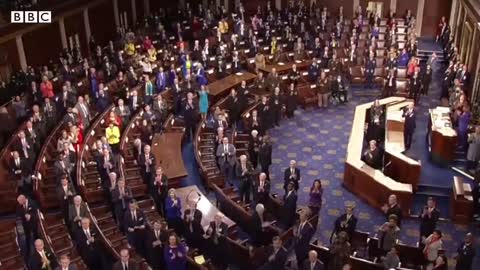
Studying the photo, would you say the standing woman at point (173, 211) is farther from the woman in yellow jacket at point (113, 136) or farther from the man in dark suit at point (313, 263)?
the woman in yellow jacket at point (113, 136)

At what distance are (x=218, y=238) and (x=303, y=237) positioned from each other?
1.39 m

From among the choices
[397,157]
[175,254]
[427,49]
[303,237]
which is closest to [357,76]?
[427,49]

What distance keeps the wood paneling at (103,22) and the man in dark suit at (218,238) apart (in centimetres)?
1311

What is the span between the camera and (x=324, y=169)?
1334 cm

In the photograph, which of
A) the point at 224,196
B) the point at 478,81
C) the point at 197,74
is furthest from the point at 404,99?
the point at 224,196

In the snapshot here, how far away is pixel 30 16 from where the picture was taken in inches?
630

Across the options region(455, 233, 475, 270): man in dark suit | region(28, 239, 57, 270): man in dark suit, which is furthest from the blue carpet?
region(28, 239, 57, 270): man in dark suit

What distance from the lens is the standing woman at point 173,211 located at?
32.2 ft

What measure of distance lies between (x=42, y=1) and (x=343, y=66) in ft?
31.9

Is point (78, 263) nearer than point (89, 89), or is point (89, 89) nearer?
point (78, 263)

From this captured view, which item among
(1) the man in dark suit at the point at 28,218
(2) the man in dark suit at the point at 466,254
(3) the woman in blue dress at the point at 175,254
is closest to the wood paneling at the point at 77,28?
(1) the man in dark suit at the point at 28,218

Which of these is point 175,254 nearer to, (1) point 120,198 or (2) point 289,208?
(1) point 120,198

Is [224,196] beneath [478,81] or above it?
beneath

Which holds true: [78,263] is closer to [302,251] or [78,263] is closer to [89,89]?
[302,251]
